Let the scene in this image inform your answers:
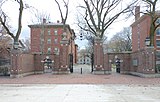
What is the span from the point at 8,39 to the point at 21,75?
17.1 meters

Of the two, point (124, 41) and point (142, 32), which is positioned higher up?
point (142, 32)

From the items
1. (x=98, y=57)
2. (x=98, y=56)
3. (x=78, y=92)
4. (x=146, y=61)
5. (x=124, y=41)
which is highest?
(x=124, y=41)

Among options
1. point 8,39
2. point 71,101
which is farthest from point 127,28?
point 71,101

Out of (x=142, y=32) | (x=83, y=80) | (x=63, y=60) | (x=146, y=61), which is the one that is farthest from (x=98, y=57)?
(x=142, y=32)

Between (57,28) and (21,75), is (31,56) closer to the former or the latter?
(21,75)

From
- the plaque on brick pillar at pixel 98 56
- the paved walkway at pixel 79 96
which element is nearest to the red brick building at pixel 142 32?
the plaque on brick pillar at pixel 98 56

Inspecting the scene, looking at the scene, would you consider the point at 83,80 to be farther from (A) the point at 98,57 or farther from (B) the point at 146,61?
(A) the point at 98,57

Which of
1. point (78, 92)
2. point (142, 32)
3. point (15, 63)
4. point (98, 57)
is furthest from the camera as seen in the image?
point (142, 32)

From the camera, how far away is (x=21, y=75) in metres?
30.1

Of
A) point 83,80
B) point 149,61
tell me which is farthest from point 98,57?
point 83,80

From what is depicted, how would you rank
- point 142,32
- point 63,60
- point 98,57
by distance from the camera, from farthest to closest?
point 142,32 → point 63,60 → point 98,57

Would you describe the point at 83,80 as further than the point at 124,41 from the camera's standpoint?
No

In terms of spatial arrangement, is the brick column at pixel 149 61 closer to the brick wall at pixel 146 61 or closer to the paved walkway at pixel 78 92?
the brick wall at pixel 146 61

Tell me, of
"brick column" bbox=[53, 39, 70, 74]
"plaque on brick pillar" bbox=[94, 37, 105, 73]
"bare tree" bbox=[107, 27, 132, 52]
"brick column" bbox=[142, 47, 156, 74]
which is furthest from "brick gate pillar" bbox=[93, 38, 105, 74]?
"bare tree" bbox=[107, 27, 132, 52]
